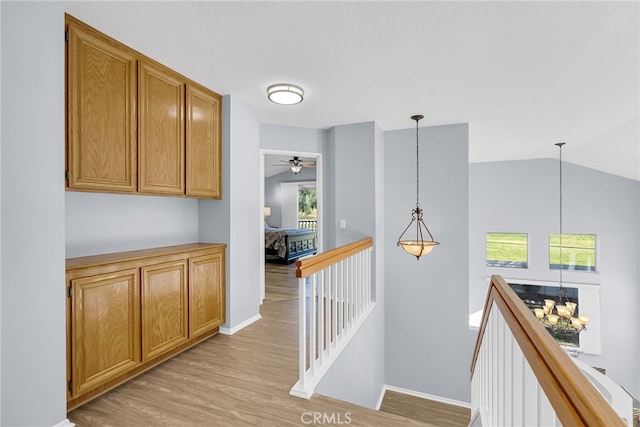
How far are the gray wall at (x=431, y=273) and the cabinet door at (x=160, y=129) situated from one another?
9.28ft

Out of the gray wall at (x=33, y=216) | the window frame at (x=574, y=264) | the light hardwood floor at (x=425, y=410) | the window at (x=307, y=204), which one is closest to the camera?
the gray wall at (x=33, y=216)

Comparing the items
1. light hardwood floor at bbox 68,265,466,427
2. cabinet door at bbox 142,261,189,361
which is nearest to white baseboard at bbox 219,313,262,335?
light hardwood floor at bbox 68,265,466,427

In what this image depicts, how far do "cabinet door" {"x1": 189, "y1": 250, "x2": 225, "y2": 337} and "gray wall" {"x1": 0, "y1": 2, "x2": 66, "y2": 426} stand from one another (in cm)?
105

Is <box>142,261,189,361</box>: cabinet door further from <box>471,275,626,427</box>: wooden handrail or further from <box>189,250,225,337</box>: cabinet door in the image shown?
<box>471,275,626,427</box>: wooden handrail

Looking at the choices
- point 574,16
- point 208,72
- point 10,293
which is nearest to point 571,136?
point 574,16

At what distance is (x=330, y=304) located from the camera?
259cm

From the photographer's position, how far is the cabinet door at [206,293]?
267 cm

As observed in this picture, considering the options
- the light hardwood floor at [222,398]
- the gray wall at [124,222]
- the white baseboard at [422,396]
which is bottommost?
the white baseboard at [422,396]

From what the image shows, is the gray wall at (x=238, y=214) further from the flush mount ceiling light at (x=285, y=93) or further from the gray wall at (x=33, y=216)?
the gray wall at (x=33, y=216)

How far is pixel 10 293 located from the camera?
1418 mm

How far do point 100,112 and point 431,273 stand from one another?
13.2 ft

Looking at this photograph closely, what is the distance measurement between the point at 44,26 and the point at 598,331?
9.20 m

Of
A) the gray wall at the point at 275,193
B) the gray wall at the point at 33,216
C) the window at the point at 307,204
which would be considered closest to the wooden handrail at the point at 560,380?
the gray wall at the point at 33,216

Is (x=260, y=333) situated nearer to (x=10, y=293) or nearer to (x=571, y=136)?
(x=10, y=293)
